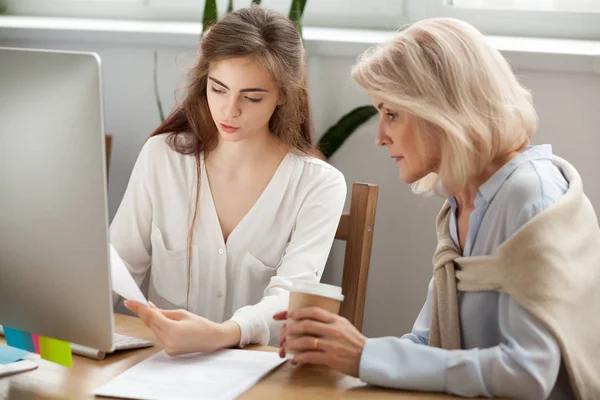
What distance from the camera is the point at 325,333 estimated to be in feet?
4.42

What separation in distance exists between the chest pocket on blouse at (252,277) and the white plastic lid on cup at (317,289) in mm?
606

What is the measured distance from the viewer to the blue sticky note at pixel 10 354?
4.57 feet

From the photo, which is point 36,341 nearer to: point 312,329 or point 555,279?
point 312,329

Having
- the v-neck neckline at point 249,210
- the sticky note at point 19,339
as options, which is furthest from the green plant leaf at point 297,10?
the sticky note at point 19,339

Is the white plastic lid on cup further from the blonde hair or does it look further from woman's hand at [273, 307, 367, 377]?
the blonde hair

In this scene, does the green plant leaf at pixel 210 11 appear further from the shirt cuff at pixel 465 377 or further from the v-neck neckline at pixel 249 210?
the shirt cuff at pixel 465 377

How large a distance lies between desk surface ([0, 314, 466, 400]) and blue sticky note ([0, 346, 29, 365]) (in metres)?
0.04

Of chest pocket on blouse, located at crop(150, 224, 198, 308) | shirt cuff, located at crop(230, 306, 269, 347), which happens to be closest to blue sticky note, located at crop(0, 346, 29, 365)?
shirt cuff, located at crop(230, 306, 269, 347)

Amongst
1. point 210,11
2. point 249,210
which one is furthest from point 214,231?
point 210,11

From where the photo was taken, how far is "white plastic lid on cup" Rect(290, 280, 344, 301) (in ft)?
4.41

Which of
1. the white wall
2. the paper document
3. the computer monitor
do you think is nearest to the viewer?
the computer monitor

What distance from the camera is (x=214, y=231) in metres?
1.99

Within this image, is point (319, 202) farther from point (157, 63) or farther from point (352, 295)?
point (157, 63)

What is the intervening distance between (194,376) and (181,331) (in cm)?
10
